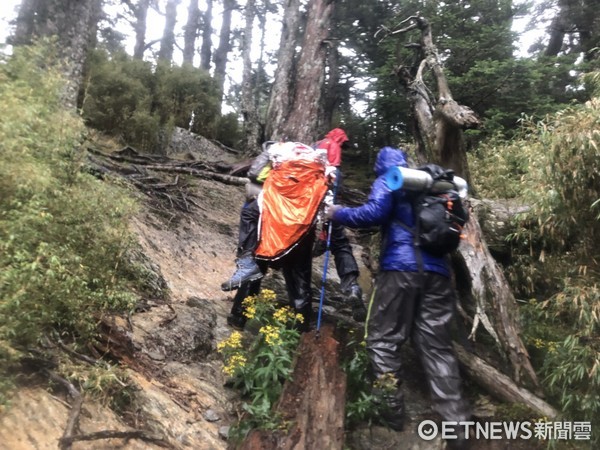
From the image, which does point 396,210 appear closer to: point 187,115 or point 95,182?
point 95,182

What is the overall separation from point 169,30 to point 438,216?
86.6 feet

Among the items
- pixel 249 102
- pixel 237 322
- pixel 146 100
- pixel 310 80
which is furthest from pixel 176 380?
pixel 249 102

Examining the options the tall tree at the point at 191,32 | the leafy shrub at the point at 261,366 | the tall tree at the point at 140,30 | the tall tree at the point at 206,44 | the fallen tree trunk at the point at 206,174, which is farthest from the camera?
the tall tree at the point at 206,44

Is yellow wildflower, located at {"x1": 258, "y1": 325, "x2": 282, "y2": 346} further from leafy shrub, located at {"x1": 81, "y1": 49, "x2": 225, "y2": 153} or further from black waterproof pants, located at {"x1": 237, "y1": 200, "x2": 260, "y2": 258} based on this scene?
leafy shrub, located at {"x1": 81, "y1": 49, "x2": 225, "y2": 153}

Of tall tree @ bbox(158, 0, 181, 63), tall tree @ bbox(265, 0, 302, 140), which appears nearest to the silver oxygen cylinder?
tall tree @ bbox(265, 0, 302, 140)

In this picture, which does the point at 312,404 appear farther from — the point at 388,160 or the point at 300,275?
the point at 388,160

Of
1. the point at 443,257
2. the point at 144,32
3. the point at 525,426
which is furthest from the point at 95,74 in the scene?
the point at 144,32

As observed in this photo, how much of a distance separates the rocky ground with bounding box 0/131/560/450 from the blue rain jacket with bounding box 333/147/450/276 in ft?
4.59

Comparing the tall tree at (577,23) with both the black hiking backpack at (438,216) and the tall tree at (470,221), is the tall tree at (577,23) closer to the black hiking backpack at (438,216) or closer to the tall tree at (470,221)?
the tall tree at (470,221)

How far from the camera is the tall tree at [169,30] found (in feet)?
84.7

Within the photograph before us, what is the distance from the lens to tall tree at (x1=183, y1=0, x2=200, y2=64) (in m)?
25.5

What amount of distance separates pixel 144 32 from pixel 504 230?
23622 mm

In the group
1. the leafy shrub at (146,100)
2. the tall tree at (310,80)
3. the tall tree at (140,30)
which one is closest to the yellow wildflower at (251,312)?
the leafy shrub at (146,100)

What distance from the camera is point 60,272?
319 cm
